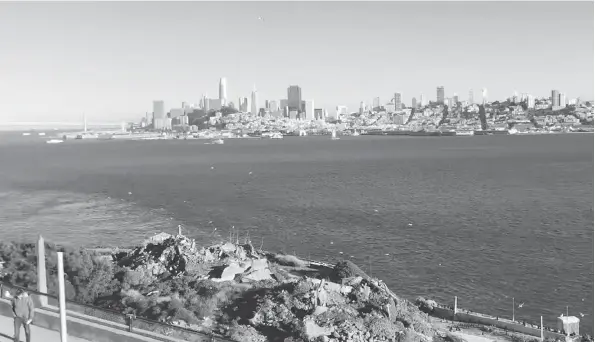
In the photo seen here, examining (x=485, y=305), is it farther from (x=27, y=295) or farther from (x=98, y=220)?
(x=98, y=220)

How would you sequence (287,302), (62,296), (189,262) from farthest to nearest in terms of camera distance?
(189,262) < (287,302) < (62,296)

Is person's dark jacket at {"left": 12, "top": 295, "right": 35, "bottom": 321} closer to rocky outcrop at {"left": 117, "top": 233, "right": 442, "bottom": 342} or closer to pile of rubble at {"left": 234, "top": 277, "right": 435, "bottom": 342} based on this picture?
rocky outcrop at {"left": 117, "top": 233, "right": 442, "bottom": 342}

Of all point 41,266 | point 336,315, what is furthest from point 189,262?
point 41,266

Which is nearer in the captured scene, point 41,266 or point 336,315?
point 41,266

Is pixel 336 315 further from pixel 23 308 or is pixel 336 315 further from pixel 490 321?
pixel 23 308

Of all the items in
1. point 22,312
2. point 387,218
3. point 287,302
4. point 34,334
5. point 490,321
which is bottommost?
point 387,218

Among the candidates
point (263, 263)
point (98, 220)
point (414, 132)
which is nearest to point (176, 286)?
point (263, 263)

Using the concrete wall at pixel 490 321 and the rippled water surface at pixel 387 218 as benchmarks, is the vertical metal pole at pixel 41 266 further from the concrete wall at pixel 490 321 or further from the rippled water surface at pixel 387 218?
the rippled water surface at pixel 387 218
